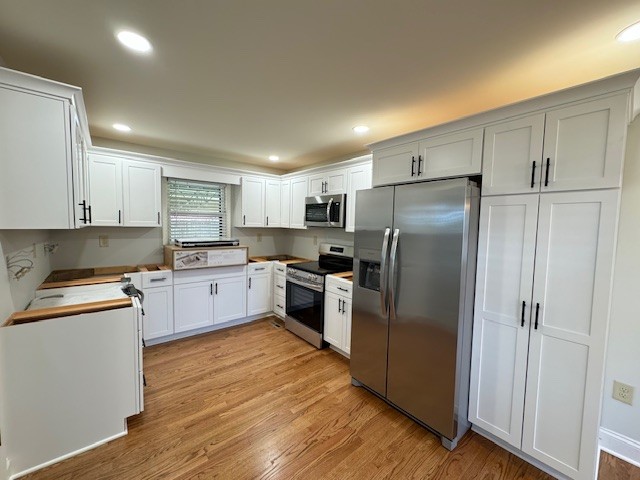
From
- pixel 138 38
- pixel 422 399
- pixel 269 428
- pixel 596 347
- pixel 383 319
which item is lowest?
pixel 269 428

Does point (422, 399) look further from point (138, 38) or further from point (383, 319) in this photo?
point (138, 38)

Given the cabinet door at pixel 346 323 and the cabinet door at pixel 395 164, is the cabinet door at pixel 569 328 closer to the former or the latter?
the cabinet door at pixel 395 164

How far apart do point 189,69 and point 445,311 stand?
7.71 ft

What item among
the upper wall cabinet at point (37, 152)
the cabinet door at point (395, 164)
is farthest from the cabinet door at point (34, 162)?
the cabinet door at point (395, 164)

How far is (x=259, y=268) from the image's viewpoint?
13.0 ft

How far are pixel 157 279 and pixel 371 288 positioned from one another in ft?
8.26

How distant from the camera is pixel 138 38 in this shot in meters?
1.44

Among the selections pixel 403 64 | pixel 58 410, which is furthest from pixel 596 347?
pixel 58 410

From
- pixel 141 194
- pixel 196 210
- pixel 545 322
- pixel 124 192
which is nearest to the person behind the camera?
pixel 545 322

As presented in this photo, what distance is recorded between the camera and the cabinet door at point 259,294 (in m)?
3.89

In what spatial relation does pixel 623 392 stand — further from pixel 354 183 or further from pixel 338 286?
pixel 354 183

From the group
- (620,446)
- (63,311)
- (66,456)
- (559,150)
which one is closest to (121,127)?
(63,311)

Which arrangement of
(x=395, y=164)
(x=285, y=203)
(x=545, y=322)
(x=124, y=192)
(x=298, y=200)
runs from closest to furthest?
(x=545, y=322) → (x=395, y=164) → (x=124, y=192) → (x=298, y=200) → (x=285, y=203)

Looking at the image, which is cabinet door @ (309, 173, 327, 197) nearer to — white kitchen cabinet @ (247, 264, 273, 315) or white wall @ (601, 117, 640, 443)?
white kitchen cabinet @ (247, 264, 273, 315)
